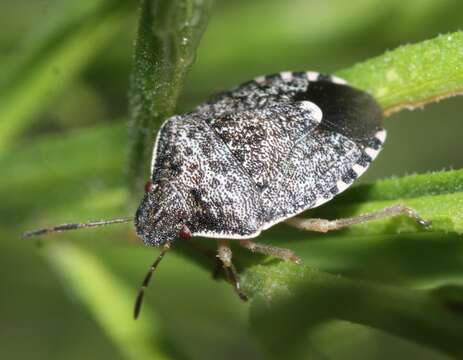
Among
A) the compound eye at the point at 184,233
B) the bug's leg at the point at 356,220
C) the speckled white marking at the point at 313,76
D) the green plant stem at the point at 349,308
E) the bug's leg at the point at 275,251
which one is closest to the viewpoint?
the green plant stem at the point at 349,308

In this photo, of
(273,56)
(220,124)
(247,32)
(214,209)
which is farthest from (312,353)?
(247,32)

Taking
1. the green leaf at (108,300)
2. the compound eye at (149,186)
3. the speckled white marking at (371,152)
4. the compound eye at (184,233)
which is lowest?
the green leaf at (108,300)

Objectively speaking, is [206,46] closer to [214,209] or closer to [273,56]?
[273,56]

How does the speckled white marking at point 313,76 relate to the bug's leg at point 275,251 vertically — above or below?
above

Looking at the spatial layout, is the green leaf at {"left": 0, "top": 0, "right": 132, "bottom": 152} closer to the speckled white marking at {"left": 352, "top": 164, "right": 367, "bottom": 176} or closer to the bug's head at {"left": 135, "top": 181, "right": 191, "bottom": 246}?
the bug's head at {"left": 135, "top": 181, "right": 191, "bottom": 246}

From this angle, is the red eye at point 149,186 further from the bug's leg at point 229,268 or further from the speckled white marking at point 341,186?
the speckled white marking at point 341,186

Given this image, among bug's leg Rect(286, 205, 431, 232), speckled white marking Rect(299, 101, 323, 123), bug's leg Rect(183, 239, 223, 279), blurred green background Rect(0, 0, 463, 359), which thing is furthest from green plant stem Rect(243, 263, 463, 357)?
speckled white marking Rect(299, 101, 323, 123)

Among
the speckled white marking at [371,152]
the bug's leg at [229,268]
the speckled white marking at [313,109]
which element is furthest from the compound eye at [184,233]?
the speckled white marking at [371,152]
